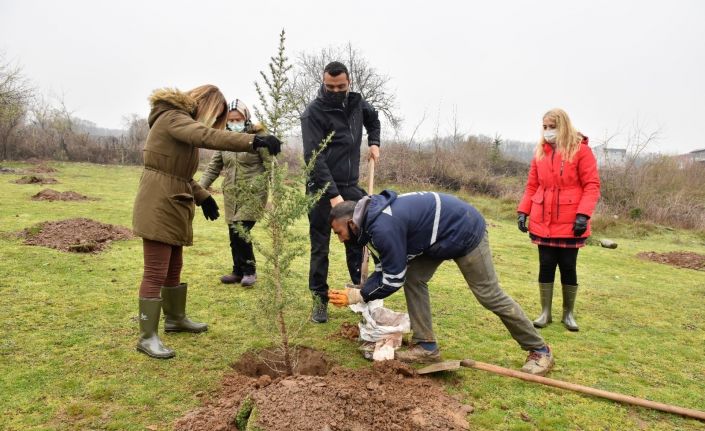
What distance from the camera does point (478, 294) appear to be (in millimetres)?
3783

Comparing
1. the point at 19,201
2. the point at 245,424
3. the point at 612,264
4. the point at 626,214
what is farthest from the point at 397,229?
the point at 626,214

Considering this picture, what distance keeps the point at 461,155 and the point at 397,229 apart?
28.0 metres

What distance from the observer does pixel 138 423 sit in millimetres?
3064

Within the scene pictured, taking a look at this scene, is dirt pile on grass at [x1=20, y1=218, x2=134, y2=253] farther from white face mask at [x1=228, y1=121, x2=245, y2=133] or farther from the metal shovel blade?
the metal shovel blade

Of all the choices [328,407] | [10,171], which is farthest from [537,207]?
[10,171]

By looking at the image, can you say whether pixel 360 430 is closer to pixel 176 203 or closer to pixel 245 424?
pixel 245 424

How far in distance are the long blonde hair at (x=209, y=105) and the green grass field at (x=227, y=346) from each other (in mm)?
1642

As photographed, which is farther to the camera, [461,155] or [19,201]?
[461,155]

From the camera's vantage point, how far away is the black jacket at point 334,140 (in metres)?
4.61

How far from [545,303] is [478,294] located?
2025mm

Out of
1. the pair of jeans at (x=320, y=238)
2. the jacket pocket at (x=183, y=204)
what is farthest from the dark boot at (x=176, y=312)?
the pair of jeans at (x=320, y=238)

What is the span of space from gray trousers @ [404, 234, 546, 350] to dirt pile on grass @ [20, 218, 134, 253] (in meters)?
6.10

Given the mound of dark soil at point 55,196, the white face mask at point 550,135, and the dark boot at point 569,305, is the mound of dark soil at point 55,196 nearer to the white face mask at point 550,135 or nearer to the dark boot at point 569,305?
the white face mask at point 550,135

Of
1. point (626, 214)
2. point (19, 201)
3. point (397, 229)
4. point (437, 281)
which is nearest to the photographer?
point (397, 229)
